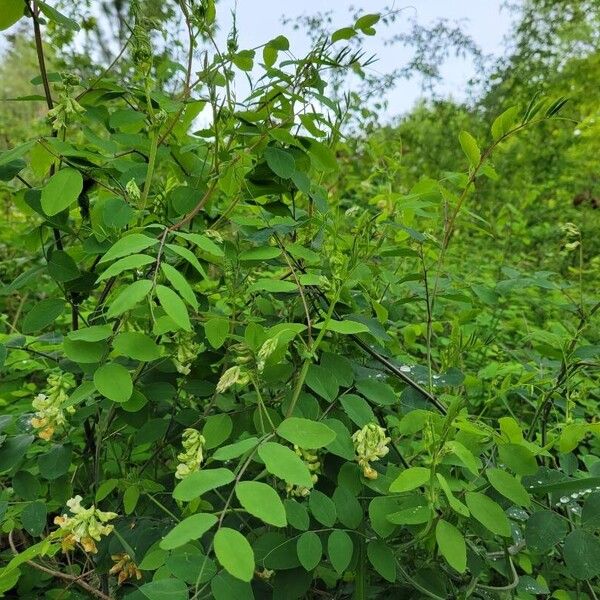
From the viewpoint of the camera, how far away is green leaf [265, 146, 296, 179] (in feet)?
3.03

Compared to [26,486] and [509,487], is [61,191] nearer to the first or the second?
[26,486]

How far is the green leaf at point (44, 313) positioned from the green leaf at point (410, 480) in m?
0.65

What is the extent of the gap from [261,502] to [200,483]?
2.8 inches

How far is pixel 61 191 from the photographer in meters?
0.87

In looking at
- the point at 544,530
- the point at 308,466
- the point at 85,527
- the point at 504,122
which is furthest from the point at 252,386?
the point at 504,122

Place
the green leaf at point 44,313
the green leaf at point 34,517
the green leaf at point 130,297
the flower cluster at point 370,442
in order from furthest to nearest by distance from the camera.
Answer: the green leaf at point 44,313
the green leaf at point 34,517
the flower cluster at point 370,442
the green leaf at point 130,297

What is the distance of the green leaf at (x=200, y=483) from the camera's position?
0.58 metres

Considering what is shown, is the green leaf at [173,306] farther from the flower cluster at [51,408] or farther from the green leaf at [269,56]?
the green leaf at [269,56]

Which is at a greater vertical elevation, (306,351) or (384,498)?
(306,351)

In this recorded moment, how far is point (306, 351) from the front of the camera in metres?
0.77

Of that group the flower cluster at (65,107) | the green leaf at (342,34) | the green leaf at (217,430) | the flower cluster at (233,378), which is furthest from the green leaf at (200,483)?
the green leaf at (342,34)

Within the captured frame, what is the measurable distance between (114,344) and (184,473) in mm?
217

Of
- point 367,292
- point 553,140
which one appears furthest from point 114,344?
point 553,140

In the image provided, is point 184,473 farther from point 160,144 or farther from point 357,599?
→ point 160,144
